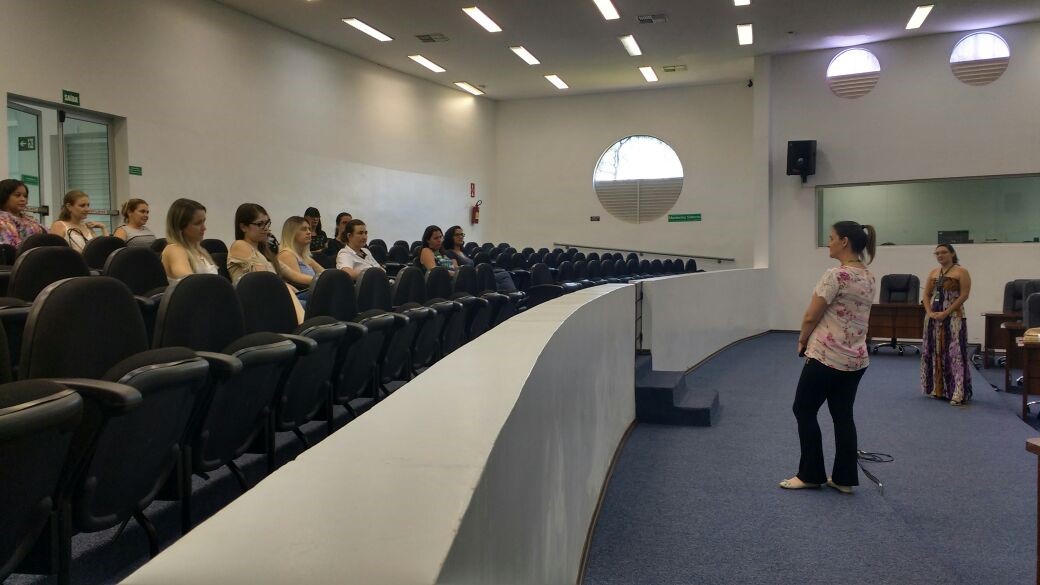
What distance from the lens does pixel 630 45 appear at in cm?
1194

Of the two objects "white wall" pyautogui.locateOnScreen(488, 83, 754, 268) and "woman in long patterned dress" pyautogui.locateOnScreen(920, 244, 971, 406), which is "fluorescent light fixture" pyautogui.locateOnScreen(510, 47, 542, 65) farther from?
"woman in long patterned dress" pyautogui.locateOnScreen(920, 244, 971, 406)

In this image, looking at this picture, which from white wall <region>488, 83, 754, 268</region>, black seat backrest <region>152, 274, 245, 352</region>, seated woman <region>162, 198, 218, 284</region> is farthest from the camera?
white wall <region>488, 83, 754, 268</region>

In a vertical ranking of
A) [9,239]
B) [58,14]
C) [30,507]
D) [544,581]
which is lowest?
[544,581]

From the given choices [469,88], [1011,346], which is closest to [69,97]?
[469,88]

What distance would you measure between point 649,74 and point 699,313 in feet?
22.9

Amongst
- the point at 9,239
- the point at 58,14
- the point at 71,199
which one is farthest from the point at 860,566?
the point at 58,14

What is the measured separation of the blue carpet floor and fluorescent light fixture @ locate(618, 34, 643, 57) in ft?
23.5

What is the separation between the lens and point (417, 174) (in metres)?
13.9

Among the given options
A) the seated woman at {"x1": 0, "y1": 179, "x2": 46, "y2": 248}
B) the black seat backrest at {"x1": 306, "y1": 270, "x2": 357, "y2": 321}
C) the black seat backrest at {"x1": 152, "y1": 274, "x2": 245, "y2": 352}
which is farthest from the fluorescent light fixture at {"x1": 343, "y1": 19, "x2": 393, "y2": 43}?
the black seat backrest at {"x1": 152, "y1": 274, "x2": 245, "y2": 352}

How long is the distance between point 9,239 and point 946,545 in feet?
19.5

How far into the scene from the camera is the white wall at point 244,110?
8094 millimetres

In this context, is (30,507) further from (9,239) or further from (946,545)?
(9,239)

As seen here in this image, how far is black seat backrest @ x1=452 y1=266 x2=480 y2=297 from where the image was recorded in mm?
5383

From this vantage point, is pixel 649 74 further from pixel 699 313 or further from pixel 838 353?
pixel 838 353
